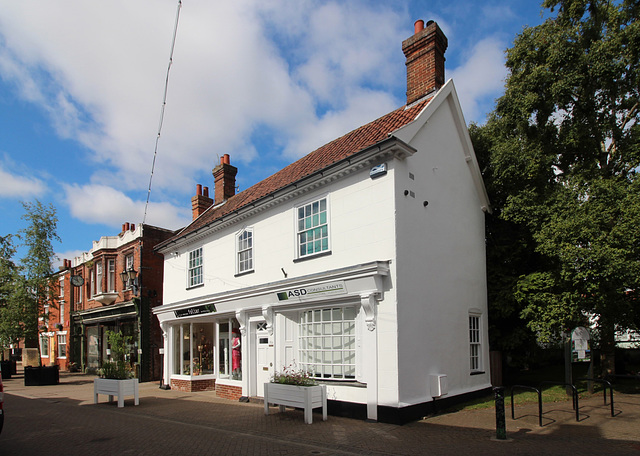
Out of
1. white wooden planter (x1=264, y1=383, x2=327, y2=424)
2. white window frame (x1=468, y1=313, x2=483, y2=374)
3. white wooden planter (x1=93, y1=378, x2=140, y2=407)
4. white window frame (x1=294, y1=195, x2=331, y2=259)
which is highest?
white window frame (x1=294, y1=195, x2=331, y2=259)

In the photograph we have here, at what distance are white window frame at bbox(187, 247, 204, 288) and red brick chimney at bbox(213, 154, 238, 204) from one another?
4.14 metres

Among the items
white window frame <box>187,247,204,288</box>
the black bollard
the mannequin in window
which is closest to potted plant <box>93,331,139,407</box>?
the mannequin in window

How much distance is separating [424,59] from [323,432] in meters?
10.2

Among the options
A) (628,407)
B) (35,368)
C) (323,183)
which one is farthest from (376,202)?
(35,368)

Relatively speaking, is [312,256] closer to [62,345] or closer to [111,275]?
[111,275]

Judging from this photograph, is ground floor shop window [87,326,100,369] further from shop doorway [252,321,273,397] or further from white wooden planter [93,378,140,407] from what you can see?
shop doorway [252,321,273,397]

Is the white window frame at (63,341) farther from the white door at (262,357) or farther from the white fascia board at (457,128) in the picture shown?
the white fascia board at (457,128)

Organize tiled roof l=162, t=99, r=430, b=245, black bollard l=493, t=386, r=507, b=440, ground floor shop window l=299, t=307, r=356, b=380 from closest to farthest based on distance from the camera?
black bollard l=493, t=386, r=507, b=440, ground floor shop window l=299, t=307, r=356, b=380, tiled roof l=162, t=99, r=430, b=245

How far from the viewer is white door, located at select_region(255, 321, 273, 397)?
1342 cm

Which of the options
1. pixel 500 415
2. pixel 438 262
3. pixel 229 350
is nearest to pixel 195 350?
pixel 229 350

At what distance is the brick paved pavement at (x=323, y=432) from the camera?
25.4ft

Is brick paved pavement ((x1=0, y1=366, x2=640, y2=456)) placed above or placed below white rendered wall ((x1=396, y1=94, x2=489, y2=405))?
below

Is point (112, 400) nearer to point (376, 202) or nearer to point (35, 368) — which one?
point (35, 368)

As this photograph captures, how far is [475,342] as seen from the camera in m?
12.9
